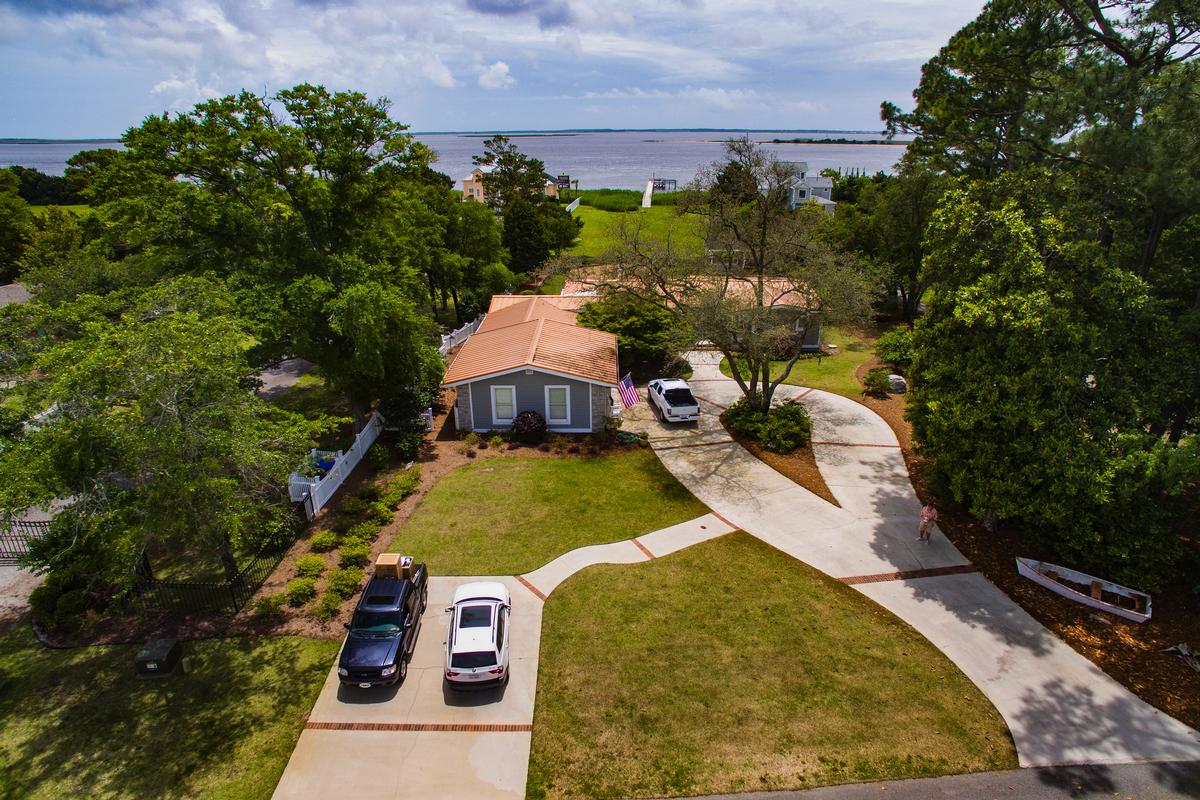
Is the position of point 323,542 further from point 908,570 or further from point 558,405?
point 908,570

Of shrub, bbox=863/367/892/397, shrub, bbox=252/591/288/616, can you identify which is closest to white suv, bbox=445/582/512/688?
shrub, bbox=252/591/288/616

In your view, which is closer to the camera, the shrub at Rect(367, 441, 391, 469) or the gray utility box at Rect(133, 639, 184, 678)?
the gray utility box at Rect(133, 639, 184, 678)

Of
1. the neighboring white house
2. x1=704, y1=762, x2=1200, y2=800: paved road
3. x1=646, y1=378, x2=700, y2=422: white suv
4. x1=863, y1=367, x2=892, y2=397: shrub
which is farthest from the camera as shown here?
the neighboring white house

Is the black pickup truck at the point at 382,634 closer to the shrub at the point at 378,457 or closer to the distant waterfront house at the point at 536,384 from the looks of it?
the shrub at the point at 378,457

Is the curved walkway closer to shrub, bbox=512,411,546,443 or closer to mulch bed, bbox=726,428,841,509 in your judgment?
mulch bed, bbox=726,428,841,509

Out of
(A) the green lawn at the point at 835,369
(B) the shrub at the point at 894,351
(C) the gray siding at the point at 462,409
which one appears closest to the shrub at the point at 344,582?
(C) the gray siding at the point at 462,409

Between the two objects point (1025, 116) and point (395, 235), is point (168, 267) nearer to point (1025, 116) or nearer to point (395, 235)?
point (395, 235)
